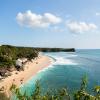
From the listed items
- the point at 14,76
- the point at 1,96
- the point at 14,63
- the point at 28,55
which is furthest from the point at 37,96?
the point at 28,55

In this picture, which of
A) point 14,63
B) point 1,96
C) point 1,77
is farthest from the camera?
point 14,63

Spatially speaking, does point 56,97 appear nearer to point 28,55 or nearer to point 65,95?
point 65,95

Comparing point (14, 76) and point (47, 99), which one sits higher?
point (47, 99)

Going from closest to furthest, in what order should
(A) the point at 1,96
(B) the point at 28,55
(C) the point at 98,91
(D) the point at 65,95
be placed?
(C) the point at 98,91 < (D) the point at 65,95 < (A) the point at 1,96 < (B) the point at 28,55

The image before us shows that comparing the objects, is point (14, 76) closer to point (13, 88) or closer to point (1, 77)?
point (1, 77)

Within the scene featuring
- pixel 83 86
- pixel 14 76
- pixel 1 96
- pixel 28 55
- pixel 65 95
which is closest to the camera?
pixel 83 86

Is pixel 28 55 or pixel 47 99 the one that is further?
pixel 28 55

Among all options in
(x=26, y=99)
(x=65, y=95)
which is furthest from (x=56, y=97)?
(x=26, y=99)

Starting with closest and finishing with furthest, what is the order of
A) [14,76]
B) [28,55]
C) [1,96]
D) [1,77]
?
[1,96], [1,77], [14,76], [28,55]

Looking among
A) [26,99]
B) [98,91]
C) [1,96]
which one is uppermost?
[98,91]
